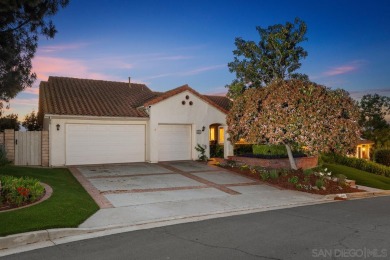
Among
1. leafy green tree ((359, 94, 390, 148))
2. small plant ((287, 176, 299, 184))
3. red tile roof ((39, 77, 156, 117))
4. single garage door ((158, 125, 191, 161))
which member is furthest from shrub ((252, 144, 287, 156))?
leafy green tree ((359, 94, 390, 148))

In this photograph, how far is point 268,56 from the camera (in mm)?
23391

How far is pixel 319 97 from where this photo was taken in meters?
14.4

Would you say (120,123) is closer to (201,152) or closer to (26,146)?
(26,146)

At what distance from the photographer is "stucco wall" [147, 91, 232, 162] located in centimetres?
1927

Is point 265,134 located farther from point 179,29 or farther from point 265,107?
point 179,29

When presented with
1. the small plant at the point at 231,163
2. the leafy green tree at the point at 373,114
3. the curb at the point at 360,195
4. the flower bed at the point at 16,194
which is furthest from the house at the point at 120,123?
the leafy green tree at the point at 373,114

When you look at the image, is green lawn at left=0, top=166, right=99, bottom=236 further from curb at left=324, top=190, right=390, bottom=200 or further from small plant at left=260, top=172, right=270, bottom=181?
curb at left=324, top=190, right=390, bottom=200

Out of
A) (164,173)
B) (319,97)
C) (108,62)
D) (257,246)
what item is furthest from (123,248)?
(108,62)

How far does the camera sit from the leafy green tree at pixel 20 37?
470 inches

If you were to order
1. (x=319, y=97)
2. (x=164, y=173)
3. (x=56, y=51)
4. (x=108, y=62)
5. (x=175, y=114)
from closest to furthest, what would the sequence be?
1. (x=319, y=97)
2. (x=164, y=173)
3. (x=56, y=51)
4. (x=175, y=114)
5. (x=108, y=62)

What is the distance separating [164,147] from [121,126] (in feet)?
9.83

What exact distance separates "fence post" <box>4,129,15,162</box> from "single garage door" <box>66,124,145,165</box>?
8.35ft

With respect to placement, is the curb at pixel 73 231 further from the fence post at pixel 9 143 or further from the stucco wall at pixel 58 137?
the fence post at pixel 9 143

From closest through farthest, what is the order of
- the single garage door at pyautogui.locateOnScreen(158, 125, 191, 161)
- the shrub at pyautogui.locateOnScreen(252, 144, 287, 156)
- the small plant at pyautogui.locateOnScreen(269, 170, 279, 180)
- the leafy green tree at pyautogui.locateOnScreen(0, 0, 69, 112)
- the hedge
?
the leafy green tree at pyautogui.locateOnScreen(0, 0, 69, 112), the small plant at pyautogui.locateOnScreen(269, 170, 279, 180), the shrub at pyautogui.locateOnScreen(252, 144, 287, 156), the single garage door at pyautogui.locateOnScreen(158, 125, 191, 161), the hedge
